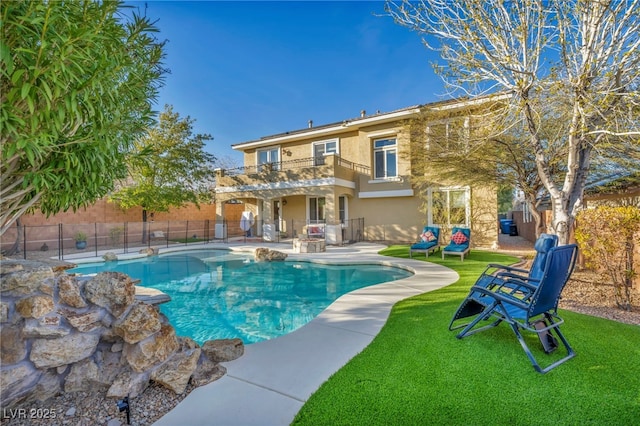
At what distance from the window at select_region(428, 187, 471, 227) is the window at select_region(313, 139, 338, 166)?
6.92m

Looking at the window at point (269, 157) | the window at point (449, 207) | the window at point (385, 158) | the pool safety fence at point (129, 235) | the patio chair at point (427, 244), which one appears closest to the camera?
the patio chair at point (427, 244)

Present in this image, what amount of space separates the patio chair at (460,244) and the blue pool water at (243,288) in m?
2.66

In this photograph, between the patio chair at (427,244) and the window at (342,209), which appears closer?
the patio chair at (427,244)

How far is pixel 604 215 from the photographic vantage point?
209 inches

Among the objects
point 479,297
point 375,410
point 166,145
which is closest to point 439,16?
point 479,297

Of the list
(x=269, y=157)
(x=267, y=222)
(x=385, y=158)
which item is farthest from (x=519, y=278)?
(x=269, y=157)

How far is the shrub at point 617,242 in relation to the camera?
5.04 meters

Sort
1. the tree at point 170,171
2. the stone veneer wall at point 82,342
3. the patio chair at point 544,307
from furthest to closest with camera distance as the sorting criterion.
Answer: the tree at point 170,171
the patio chair at point 544,307
the stone veneer wall at point 82,342

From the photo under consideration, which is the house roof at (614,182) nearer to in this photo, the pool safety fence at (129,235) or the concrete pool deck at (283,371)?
the concrete pool deck at (283,371)

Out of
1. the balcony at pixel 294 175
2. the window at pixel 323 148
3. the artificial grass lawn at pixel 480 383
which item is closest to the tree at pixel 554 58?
the artificial grass lawn at pixel 480 383

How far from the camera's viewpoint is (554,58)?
5.86m

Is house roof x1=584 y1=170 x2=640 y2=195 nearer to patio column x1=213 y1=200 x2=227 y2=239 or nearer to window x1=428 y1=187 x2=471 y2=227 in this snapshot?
window x1=428 y1=187 x2=471 y2=227

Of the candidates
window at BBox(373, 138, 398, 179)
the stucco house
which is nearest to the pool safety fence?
the stucco house

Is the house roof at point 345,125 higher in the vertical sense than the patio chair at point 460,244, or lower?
higher
